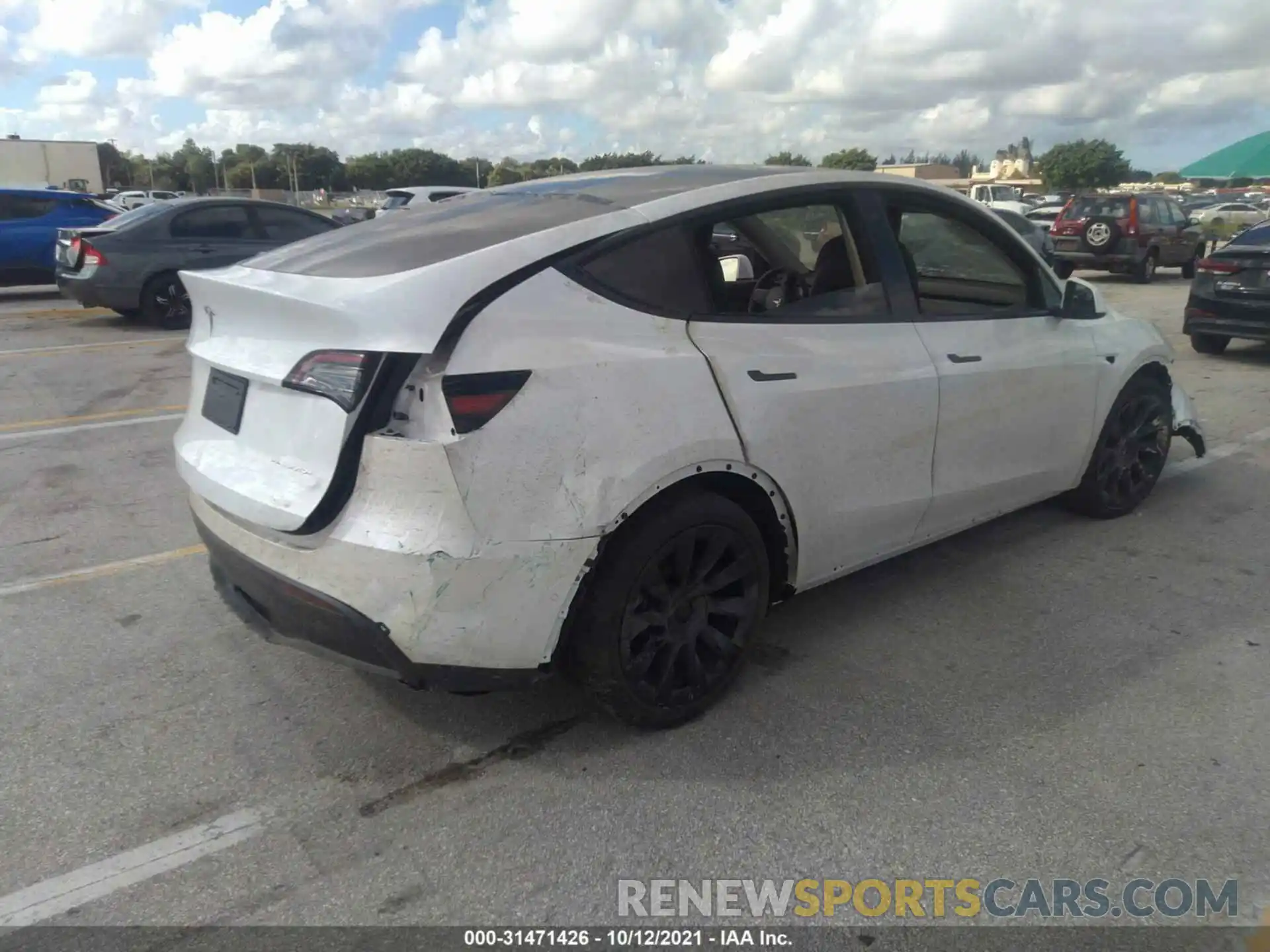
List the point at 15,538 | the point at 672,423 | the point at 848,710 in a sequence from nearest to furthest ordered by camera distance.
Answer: the point at 672,423
the point at 848,710
the point at 15,538

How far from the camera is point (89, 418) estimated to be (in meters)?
7.40

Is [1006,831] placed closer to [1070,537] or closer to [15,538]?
[1070,537]

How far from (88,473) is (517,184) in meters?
3.72

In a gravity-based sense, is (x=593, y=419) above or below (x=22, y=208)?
below

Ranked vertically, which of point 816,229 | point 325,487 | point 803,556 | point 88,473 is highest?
point 816,229

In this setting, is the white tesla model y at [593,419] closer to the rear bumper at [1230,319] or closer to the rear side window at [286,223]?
the rear bumper at [1230,319]

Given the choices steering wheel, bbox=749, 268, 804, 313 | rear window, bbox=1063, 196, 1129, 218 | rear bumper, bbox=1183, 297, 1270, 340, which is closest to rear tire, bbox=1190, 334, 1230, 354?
rear bumper, bbox=1183, 297, 1270, 340

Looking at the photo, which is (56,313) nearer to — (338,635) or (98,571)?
(98,571)

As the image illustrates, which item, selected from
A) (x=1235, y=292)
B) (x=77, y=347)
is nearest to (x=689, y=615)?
(x=1235, y=292)

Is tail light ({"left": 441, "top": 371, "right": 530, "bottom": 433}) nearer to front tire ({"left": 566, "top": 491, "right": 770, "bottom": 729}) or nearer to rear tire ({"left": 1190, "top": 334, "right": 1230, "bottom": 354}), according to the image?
front tire ({"left": 566, "top": 491, "right": 770, "bottom": 729})

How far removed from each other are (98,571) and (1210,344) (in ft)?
35.5

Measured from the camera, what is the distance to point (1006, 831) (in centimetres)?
267

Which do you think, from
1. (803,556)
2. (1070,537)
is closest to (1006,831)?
(803,556)

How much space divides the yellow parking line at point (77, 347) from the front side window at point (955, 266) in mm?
9491
